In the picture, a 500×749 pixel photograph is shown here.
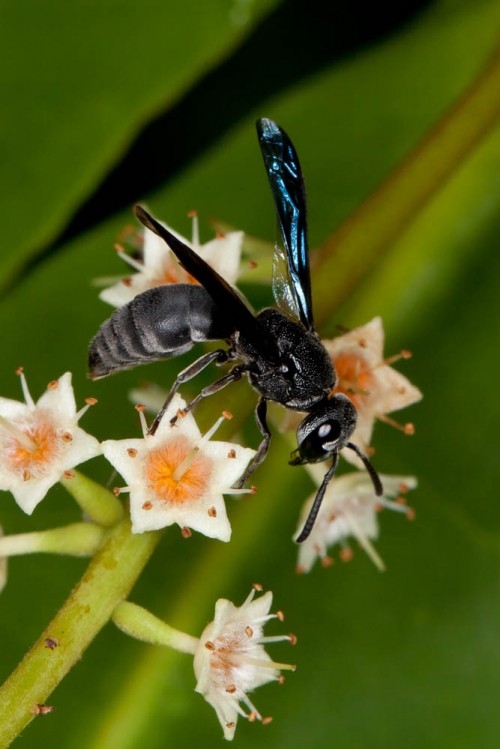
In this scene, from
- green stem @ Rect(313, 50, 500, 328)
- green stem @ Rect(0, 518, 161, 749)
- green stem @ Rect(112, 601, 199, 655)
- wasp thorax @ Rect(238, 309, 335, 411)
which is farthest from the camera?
green stem @ Rect(313, 50, 500, 328)

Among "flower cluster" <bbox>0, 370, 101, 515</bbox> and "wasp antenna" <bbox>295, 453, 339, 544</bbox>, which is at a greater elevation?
"flower cluster" <bbox>0, 370, 101, 515</bbox>

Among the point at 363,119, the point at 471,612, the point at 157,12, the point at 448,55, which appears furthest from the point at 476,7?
the point at 471,612

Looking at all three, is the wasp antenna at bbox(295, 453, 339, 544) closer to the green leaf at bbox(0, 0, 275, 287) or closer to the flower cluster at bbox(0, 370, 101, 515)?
the flower cluster at bbox(0, 370, 101, 515)

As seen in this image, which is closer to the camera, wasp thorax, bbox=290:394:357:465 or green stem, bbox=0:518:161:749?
green stem, bbox=0:518:161:749

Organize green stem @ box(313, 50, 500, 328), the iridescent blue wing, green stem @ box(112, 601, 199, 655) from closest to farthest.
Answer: green stem @ box(112, 601, 199, 655) < the iridescent blue wing < green stem @ box(313, 50, 500, 328)

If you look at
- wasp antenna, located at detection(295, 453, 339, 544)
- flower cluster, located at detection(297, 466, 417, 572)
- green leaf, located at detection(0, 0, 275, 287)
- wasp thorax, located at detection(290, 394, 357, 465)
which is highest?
green leaf, located at detection(0, 0, 275, 287)

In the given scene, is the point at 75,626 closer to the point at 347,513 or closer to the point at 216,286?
the point at 216,286

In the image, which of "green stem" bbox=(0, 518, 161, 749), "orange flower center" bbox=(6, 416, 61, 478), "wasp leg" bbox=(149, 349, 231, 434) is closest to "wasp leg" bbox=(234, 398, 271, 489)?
"wasp leg" bbox=(149, 349, 231, 434)
